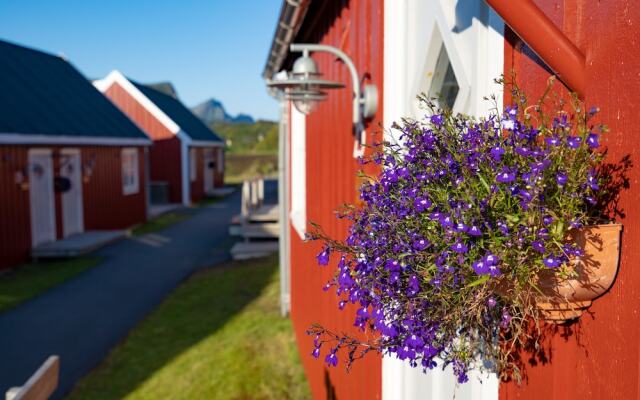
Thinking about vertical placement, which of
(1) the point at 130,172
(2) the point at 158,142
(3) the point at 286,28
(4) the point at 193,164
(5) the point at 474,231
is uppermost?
(3) the point at 286,28

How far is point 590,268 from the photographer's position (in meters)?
1.21

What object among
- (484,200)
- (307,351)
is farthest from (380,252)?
(307,351)

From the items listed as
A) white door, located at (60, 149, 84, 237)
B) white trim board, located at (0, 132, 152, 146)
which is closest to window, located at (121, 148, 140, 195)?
white trim board, located at (0, 132, 152, 146)

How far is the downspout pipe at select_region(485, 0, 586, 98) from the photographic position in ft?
4.39

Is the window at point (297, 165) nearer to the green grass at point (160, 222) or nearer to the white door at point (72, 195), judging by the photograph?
the white door at point (72, 195)

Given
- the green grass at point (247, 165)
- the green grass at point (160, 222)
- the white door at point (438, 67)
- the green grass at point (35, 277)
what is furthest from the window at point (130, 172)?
the green grass at point (247, 165)

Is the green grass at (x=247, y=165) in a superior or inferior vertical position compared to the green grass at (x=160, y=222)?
superior

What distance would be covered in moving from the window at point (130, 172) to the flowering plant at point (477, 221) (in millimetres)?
18712

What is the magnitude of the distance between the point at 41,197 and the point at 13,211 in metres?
1.55

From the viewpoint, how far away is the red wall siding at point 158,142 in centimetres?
2564

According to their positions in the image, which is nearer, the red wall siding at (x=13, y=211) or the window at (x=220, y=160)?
the red wall siding at (x=13, y=211)

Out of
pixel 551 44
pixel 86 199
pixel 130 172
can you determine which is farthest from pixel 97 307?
pixel 130 172

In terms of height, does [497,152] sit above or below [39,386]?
above

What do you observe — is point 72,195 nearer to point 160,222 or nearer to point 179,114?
point 160,222
